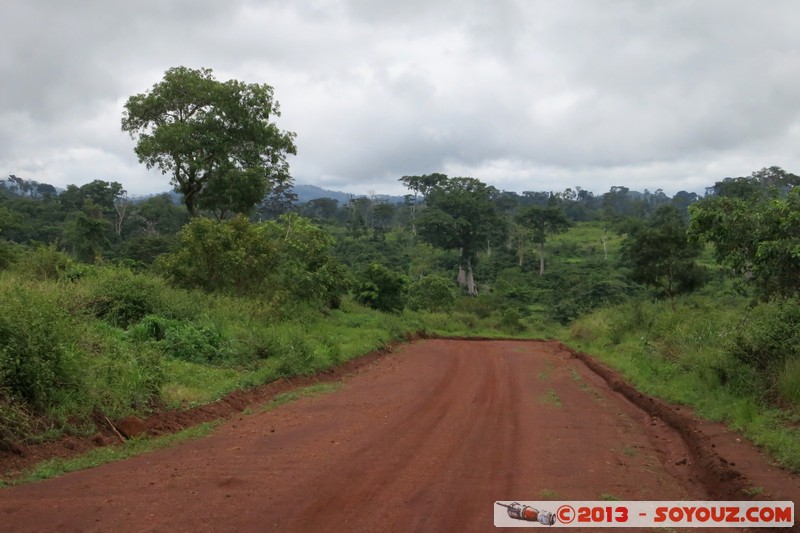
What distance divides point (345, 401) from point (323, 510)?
18.8ft

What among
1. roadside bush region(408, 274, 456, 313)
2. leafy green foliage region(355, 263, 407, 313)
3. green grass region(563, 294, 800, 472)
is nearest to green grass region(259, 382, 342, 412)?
green grass region(563, 294, 800, 472)

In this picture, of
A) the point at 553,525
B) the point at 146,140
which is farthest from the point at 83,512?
the point at 146,140

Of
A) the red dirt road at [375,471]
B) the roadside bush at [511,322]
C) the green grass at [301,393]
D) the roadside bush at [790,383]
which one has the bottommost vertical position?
the roadside bush at [511,322]

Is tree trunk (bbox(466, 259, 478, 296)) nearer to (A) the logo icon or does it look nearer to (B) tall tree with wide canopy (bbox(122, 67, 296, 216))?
(B) tall tree with wide canopy (bbox(122, 67, 296, 216))

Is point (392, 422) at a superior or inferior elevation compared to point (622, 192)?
inferior

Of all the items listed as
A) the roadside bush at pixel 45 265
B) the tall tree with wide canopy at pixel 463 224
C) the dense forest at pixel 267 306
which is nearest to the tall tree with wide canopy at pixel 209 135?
the dense forest at pixel 267 306

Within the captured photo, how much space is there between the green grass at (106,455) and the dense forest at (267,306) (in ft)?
2.06

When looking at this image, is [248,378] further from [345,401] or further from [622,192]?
[622,192]

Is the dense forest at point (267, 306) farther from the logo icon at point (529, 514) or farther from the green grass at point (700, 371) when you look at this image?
the logo icon at point (529, 514)

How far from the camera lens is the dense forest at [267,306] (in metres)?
8.86

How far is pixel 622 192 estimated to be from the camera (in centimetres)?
12862

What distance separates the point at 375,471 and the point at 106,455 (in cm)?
323

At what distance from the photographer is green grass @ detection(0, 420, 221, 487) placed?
6.62 m

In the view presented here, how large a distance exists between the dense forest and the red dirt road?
148cm
